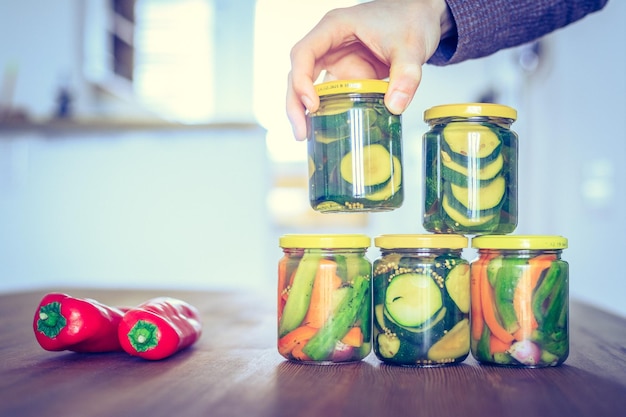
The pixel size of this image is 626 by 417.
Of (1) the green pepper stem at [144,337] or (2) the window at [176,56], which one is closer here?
(1) the green pepper stem at [144,337]

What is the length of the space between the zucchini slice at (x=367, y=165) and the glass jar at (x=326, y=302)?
3.0 inches

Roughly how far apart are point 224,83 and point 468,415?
4.72 meters

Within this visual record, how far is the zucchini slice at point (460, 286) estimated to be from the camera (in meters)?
0.84

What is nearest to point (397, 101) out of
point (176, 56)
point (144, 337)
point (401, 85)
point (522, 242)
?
point (401, 85)

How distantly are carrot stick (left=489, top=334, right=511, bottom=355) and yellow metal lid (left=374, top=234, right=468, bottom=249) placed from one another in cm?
12

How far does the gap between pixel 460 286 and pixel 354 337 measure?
0.47 feet

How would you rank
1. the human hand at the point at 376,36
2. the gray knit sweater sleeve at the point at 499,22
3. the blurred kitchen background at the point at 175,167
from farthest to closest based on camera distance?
the blurred kitchen background at the point at 175,167 → the gray knit sweater sleeve at the point at 499,22 → the human hand at the point at 376,36

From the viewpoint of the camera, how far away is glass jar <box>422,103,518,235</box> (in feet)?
2.88

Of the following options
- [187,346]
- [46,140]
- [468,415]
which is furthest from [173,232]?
[468,415]

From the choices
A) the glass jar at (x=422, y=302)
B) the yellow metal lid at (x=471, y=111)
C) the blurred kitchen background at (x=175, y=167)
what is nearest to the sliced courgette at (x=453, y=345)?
the glass jar at (x=422, y=302)

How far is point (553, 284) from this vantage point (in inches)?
33.3

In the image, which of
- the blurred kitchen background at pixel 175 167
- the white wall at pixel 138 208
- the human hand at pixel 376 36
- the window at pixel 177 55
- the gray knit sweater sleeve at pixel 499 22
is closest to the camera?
the human hand at pixel 376 36

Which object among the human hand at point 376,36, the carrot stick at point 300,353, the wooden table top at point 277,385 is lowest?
the wooden table top at point 277,385

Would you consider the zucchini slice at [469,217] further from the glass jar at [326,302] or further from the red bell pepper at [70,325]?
the red bell pepper at [70,325]
